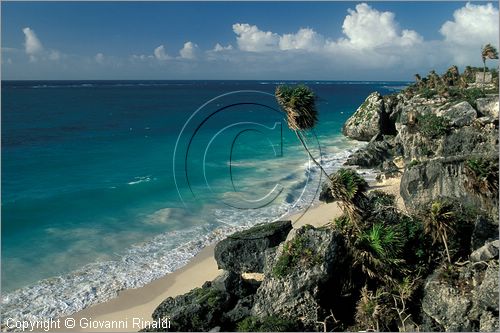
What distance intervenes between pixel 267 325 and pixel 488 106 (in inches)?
920

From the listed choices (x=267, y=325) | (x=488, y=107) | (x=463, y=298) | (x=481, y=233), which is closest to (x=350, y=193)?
(x=463, y=298)

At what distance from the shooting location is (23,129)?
6512 centimetres

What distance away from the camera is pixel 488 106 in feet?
97.8

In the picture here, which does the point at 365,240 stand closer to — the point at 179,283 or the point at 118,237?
the point at 179,283

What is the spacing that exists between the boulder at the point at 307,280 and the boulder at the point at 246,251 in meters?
4.14

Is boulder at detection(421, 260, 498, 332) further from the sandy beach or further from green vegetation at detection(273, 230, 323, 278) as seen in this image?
the sandy beach

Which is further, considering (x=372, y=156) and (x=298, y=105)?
→ (x=372, y=156)

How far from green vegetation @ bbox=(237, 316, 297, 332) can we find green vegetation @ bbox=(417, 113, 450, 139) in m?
21.1

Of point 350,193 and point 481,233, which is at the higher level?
point 350,193

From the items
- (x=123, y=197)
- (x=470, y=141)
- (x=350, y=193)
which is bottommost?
(x=123, y=197)

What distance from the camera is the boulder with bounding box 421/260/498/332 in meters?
13.8

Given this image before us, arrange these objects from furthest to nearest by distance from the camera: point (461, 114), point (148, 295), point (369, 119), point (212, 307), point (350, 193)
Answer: point (369, 119) → point (461, 114) → point (148, 295) → point (350, 193) → point (212, 307)

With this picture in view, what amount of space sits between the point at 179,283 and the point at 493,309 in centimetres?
1309
